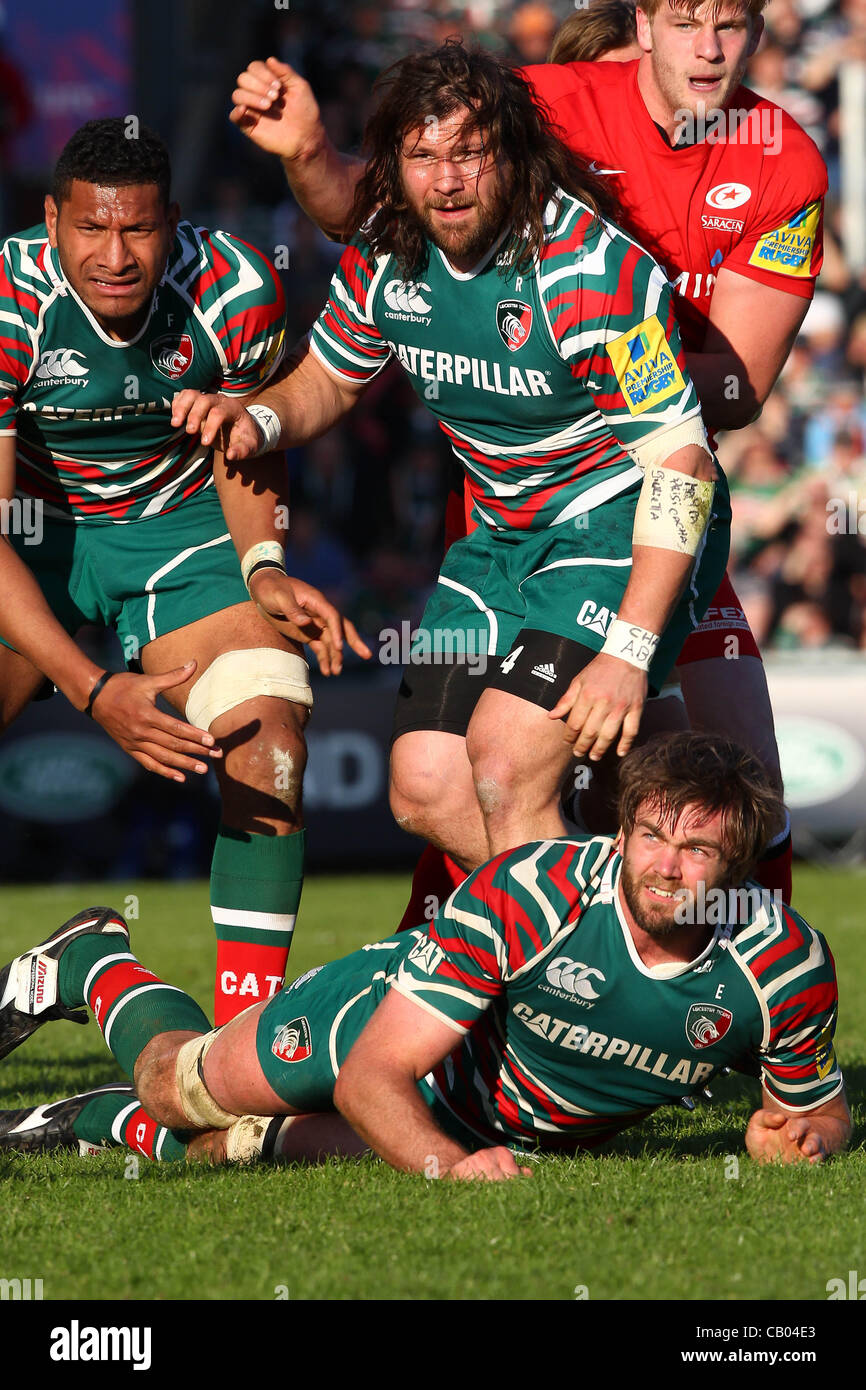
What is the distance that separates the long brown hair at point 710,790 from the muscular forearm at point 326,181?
1.95 meters

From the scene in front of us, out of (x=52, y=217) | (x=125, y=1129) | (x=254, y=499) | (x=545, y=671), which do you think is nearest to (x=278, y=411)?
(x=254, y=499)

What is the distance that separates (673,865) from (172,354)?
2333 mm

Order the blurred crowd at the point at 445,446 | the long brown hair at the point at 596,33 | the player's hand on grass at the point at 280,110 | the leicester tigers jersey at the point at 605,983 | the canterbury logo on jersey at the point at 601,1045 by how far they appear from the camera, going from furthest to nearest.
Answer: the blurred crowd at the point at 445,446, the long brown hair at the point at 596,33, the player's hand on grass at the point at 280,110, the canterbury logo on jersey at the point at 601,1045, the leicester tigers jersey at the point at 605,983

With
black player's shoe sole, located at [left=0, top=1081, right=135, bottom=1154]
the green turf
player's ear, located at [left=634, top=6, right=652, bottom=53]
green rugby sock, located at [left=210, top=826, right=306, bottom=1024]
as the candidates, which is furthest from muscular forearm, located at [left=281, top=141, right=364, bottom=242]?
Answer: the green turf

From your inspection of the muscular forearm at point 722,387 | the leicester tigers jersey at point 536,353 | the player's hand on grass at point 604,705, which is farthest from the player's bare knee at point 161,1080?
the muscular forearm at point 722,387

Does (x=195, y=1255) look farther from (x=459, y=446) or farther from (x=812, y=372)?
(x=812, y=372)

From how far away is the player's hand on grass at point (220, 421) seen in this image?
4466mm

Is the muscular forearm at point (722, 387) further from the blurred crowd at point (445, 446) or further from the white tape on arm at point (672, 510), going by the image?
the blurred crowd at point (445, 446)

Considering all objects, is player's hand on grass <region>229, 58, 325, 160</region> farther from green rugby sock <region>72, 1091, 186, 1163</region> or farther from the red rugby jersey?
green rugby sock <region>72, 1091, 186, 1163</region>

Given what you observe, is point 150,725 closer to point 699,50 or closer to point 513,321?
point 513,321

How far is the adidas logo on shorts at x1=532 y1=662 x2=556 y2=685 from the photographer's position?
13.9 ft

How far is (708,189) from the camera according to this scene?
4.71 metres
